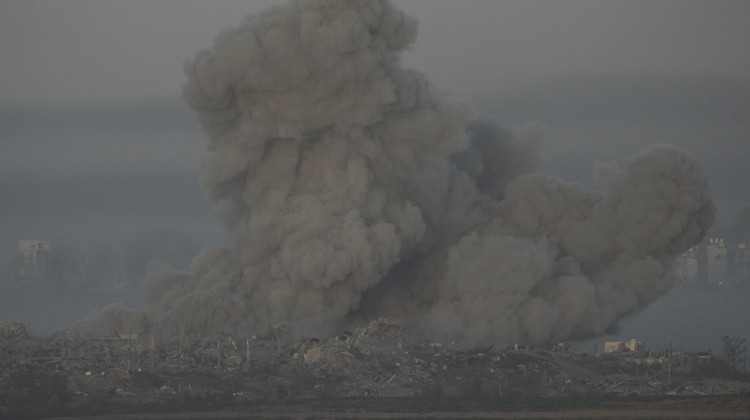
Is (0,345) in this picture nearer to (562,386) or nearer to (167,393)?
(167,393)

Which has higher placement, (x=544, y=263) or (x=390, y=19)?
(x=390, y=19)

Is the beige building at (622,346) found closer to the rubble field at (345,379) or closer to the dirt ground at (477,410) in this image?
the rubble field at (345,379)

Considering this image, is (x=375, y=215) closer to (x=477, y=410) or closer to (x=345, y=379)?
(x=345, y=379)

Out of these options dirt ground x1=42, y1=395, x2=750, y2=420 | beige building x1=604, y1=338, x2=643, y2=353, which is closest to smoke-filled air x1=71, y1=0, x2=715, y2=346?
beige building x1=604, y1=338, x2=643, y2=353

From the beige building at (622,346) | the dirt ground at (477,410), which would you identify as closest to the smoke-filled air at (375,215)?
the beige building at (622,346)

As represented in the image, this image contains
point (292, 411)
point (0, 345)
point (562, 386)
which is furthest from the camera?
point (0, 345)

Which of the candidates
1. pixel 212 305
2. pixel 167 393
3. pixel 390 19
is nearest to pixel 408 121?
pixel 390 19

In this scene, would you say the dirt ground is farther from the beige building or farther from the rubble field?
the beige building
